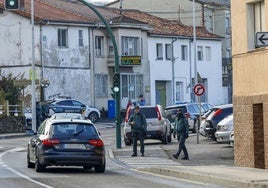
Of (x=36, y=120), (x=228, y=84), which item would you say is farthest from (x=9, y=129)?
(x=228, y=84)

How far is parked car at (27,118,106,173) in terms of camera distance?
24000 millimetres

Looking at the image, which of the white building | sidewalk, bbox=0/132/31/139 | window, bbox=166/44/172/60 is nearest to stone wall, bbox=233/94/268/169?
sidewalk, bbox=0/132/31/139

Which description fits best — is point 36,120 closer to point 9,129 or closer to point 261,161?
point 9,129

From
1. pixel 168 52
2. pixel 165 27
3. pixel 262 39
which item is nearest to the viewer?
pixel 262 39

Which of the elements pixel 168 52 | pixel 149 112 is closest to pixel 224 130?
pixel 149 112

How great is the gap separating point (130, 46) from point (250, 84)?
42.8 m

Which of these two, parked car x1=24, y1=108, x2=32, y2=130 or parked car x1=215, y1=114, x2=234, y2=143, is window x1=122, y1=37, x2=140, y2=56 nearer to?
parked car x1=24, y1=108, x2=32, y2=130

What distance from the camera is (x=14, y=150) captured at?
1483 inches

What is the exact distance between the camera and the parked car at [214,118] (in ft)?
126

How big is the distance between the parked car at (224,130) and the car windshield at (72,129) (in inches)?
459

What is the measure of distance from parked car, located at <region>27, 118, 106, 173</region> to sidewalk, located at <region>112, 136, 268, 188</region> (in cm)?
204

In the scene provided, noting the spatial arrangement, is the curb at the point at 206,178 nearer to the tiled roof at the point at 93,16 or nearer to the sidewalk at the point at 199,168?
the sidewalk at the point at 199,168

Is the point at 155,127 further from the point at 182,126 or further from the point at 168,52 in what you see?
the point at 168,52

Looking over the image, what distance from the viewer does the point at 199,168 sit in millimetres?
24938
